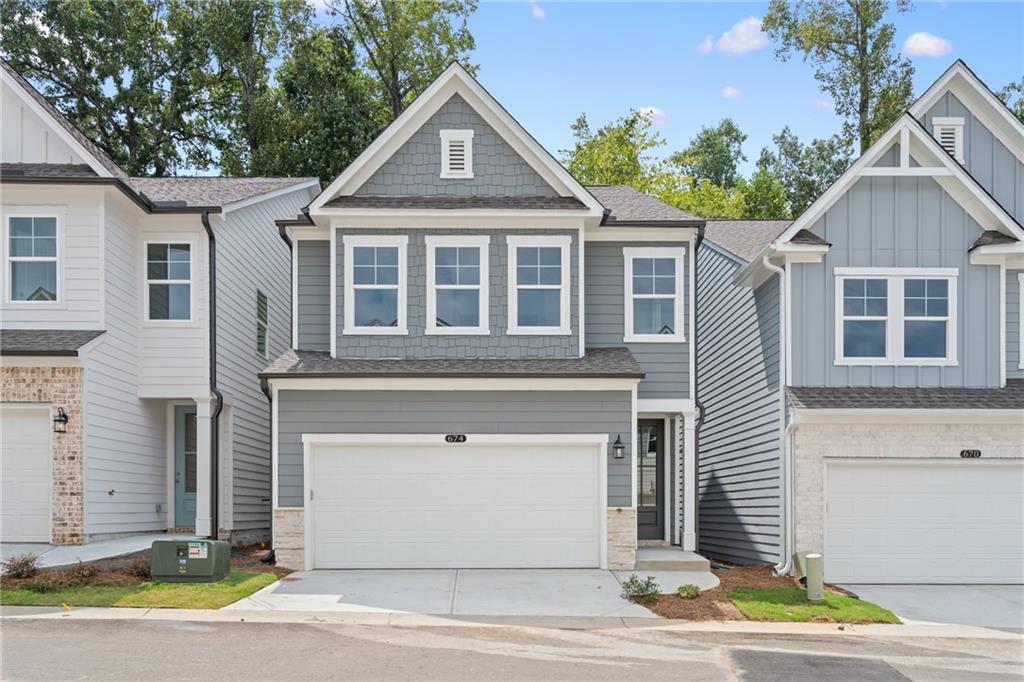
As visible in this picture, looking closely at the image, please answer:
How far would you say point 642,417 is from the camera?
19.2 m

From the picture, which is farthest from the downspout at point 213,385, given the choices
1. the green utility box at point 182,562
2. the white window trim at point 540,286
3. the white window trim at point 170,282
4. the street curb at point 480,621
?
the street curb at point 480,621

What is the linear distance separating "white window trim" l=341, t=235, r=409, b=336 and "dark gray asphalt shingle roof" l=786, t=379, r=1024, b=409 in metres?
6.68

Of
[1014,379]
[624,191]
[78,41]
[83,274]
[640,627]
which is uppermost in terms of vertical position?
[78,41]

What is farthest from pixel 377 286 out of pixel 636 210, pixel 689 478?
pixel 689 478

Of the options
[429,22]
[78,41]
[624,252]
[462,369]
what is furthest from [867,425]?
[78,41]

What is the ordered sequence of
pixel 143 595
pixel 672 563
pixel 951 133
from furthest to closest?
pixel 951 133
pixel 672 563
pixel 143 595

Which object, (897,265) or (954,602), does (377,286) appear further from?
(954,602)

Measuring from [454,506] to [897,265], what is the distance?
8.50 m

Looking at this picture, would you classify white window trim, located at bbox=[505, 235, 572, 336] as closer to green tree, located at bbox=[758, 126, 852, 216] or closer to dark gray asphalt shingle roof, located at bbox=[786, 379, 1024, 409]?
dark gray asphalt shingle roof, located at bbox=[786, 379, 1024, 409]

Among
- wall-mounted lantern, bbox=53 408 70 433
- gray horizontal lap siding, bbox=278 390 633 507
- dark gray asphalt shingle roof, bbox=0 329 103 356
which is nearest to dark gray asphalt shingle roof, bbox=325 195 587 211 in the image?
gray horizontal lap siding, bbox=278 390 633 507

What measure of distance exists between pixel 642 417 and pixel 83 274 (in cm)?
1012

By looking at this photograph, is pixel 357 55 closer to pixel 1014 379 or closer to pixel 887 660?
pixel 1014 379

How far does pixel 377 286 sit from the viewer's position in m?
17.7

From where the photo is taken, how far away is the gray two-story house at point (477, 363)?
656 inches
